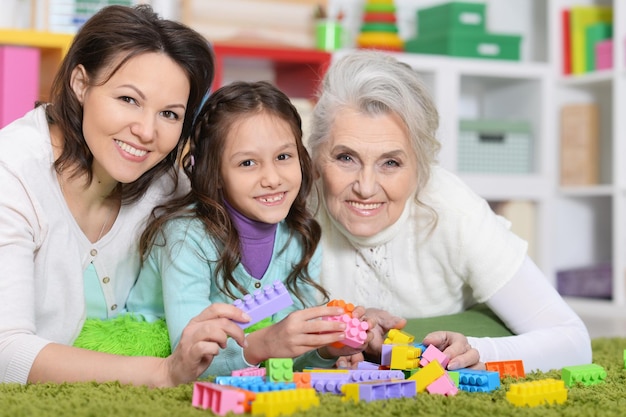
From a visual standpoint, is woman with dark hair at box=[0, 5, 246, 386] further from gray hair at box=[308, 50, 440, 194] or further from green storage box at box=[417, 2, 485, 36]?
green storage box at box=[417, 2, 485, 36]

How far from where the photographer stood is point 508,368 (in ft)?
5.08

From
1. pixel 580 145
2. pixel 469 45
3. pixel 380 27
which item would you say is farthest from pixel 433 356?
pixel 580 145

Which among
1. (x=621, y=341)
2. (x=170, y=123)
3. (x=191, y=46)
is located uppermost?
(x=191, y=46)

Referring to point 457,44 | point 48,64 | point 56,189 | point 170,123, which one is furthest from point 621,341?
point 48,64

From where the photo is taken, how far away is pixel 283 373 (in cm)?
127

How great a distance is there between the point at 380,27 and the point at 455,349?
89.0 inches

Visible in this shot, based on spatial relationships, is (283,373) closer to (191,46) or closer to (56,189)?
(56,189)

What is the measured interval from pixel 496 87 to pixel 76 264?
2772mm

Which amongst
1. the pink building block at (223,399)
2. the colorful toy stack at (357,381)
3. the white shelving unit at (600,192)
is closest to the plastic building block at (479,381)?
the colorful toy stack at (357,381)

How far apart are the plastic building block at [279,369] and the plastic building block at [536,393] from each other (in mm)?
329

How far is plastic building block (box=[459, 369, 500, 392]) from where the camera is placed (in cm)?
138

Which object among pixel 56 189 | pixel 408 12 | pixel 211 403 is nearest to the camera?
pixel 211 403

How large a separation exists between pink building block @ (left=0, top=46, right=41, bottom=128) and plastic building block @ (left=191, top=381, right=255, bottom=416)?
6.13ft

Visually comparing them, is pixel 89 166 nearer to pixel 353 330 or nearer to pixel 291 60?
pixel 353 330
